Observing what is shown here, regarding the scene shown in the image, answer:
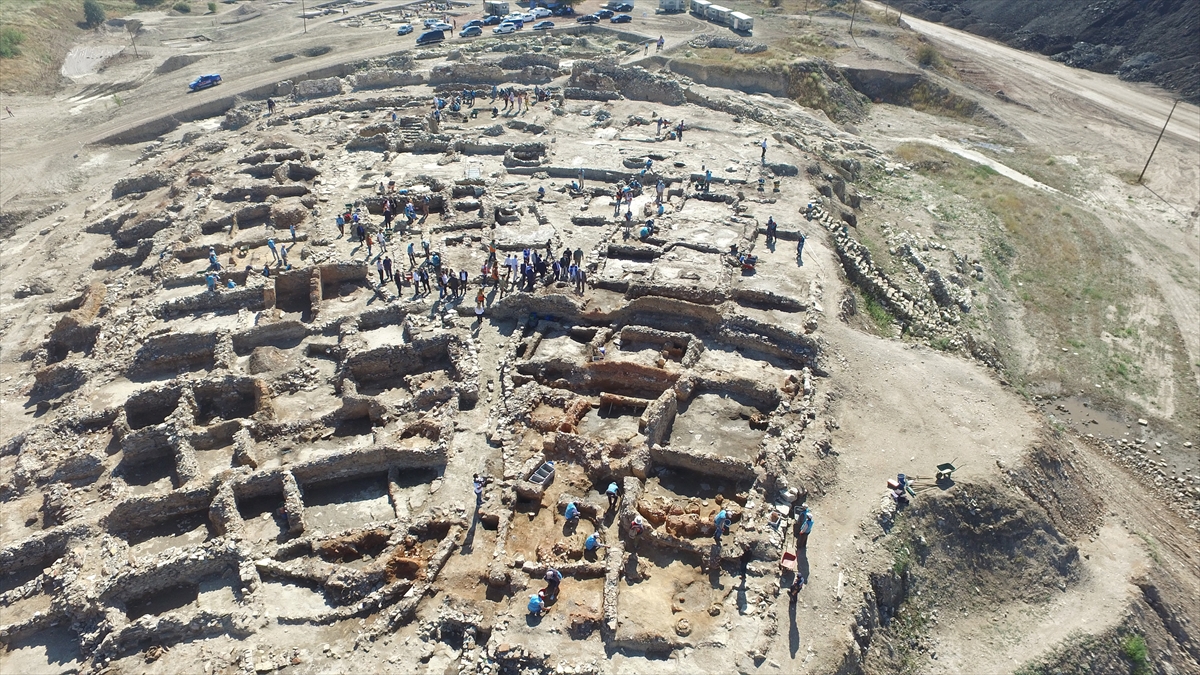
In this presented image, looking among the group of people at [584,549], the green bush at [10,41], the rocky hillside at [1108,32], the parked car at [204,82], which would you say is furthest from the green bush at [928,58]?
the green bush at [10,41]

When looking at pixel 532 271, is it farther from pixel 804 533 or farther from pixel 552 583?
pixel 804 533

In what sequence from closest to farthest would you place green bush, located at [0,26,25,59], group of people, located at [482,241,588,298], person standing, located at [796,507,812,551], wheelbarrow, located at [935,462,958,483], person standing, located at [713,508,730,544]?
person standing, located at [796,507,812,551] < person standing, located at [713,508,730,544] < wheelbarrow, located at [935,462,958,483] < group of people, located at [482,241,588,298] < green bush, located at [0,26,25,59]

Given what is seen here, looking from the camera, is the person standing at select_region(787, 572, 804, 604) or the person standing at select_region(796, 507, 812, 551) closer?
the person standing at select_region(787, 572, 804, 604)

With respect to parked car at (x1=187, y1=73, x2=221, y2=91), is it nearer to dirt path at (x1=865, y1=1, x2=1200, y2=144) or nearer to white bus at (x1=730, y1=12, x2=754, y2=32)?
white bus at (x1=730, y1=12, x2=754, y2=32)

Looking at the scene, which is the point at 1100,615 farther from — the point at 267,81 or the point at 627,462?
the point at 267,81

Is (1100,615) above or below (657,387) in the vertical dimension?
below

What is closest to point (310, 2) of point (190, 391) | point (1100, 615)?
point (190, 391)

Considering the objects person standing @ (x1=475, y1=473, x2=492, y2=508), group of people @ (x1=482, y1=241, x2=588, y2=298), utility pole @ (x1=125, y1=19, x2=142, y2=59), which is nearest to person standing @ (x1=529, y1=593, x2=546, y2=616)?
person standing @ (x1=475, y1=473, x2=492, y2=508)

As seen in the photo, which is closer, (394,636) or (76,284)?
(394,636)
